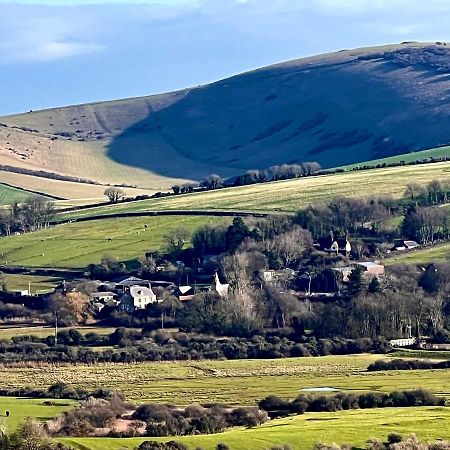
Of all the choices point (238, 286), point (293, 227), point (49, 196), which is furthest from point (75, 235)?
point (49, 196)

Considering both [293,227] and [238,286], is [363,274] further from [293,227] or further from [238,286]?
[293,227]

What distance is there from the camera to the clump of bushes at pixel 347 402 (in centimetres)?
5891

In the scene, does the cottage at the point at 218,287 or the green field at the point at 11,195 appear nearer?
the cottage at the point at 218,287

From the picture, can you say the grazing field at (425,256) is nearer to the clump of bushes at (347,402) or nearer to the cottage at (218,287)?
the cottage at (218,287)

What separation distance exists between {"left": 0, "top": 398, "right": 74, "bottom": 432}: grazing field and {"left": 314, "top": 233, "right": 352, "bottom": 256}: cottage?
174 feet

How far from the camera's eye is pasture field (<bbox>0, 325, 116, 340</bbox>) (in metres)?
90.4

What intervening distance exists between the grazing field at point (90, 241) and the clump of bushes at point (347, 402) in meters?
58.5

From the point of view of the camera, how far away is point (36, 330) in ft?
305

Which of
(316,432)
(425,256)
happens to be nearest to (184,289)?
(425,256)

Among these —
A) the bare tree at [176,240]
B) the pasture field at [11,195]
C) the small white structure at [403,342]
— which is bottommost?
the small white structure at [403,342]

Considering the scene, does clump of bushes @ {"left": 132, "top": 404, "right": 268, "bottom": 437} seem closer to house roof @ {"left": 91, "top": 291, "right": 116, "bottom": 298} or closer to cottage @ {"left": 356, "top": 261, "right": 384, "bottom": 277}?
cottage @ {"left": 356, "top": 261, "right": 384, "bottom": 277}

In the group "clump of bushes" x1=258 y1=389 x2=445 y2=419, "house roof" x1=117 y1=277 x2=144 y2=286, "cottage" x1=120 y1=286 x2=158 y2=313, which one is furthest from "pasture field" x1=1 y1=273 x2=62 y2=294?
"clump of bushes" x1=258 y1=389 x2=445 y2=419

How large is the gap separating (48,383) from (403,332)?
2636 cm

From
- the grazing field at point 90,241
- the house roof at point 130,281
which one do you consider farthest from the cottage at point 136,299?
the grazing field at point 90,241
